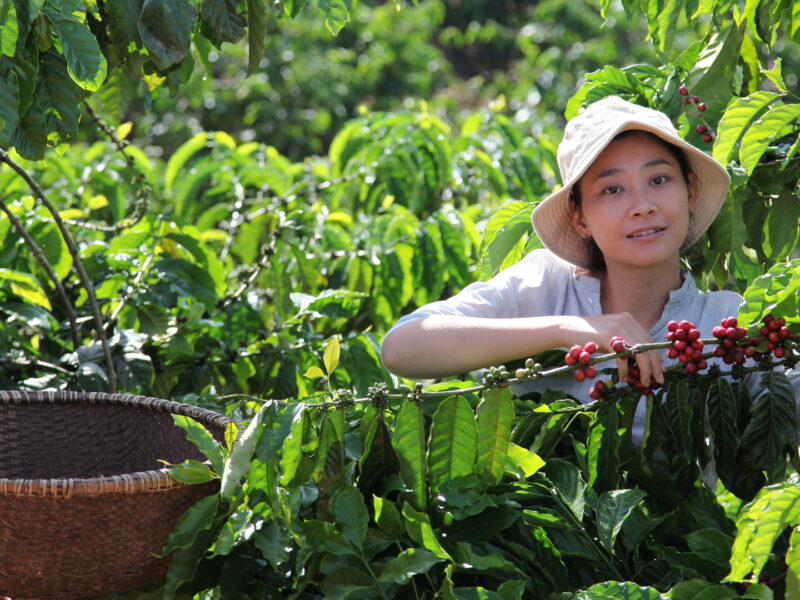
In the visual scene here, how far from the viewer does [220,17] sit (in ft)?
5.15

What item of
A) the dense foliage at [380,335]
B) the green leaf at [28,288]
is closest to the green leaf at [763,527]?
the dense foliage at [380,335]

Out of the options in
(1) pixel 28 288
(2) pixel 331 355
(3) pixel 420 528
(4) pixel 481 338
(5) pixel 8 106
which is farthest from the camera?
(1) pixel 28 288

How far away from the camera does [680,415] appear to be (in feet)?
4.10

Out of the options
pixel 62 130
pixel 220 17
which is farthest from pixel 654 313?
pixel 62 130

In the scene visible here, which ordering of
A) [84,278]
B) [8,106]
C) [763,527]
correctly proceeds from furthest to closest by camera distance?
[84,278] < [8,106] < [763,527]

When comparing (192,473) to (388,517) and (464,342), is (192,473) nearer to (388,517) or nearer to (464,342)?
(388,517)

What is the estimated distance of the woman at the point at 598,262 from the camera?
1443 mm

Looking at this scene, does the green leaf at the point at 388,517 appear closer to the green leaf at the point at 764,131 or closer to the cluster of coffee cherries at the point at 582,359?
the cluster of coffee cherries at the point at 582,359

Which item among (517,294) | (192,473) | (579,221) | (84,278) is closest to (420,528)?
(192,473)

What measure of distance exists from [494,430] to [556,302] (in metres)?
0.51

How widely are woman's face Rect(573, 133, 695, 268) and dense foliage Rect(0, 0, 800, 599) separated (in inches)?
4.1

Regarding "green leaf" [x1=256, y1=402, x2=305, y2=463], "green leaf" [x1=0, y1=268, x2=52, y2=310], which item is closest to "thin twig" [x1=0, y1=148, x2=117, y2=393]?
"green leaf" [x1=0, y1=268, x2=52, y2=310]

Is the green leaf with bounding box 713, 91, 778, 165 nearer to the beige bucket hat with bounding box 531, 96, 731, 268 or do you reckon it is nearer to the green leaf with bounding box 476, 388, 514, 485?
the beige bucket hat with bounding box 531, 96, 731, 268

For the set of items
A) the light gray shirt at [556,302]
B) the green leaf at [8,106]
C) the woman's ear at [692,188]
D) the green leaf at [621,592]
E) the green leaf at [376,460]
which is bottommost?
the green leaf at [621,592]
